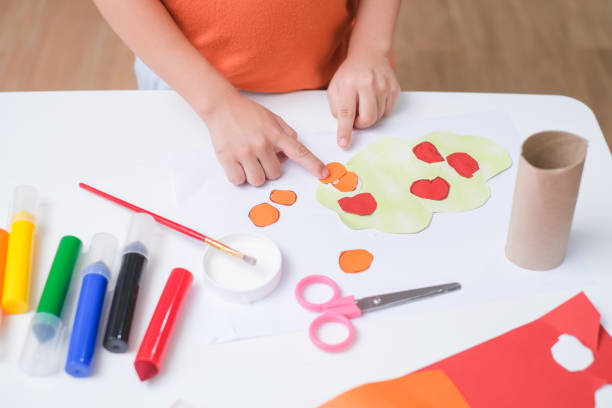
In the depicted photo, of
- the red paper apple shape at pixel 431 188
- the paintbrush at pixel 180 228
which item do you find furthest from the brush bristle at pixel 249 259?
the red paper apple shape at pixel 431 188

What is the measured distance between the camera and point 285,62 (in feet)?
3.09

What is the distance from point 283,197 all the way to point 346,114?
150mm

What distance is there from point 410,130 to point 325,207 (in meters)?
0.18

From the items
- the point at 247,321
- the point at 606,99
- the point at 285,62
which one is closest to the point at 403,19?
the point at 606,99

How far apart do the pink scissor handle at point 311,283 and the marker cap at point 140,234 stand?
0.17 metres

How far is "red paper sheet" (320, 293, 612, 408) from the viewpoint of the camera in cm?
56

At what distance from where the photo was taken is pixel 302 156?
0.77 m

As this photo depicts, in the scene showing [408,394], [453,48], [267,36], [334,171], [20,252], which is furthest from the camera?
[453,48]

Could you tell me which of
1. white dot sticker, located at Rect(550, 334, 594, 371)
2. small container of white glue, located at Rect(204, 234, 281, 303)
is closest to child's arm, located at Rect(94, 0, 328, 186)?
small container of white glue, located at Rect(204, 234, 281, 303)

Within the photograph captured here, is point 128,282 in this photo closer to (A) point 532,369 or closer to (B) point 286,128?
(B) point 286,128

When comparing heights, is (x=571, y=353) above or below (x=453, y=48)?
above

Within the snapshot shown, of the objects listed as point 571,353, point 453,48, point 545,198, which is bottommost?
point 453,48

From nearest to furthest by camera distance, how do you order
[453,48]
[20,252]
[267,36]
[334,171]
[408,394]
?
[408,394], [20,252], [334,171], [267,36], [453,48]

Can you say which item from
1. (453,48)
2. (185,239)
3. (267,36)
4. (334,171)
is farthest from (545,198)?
(453,48)
